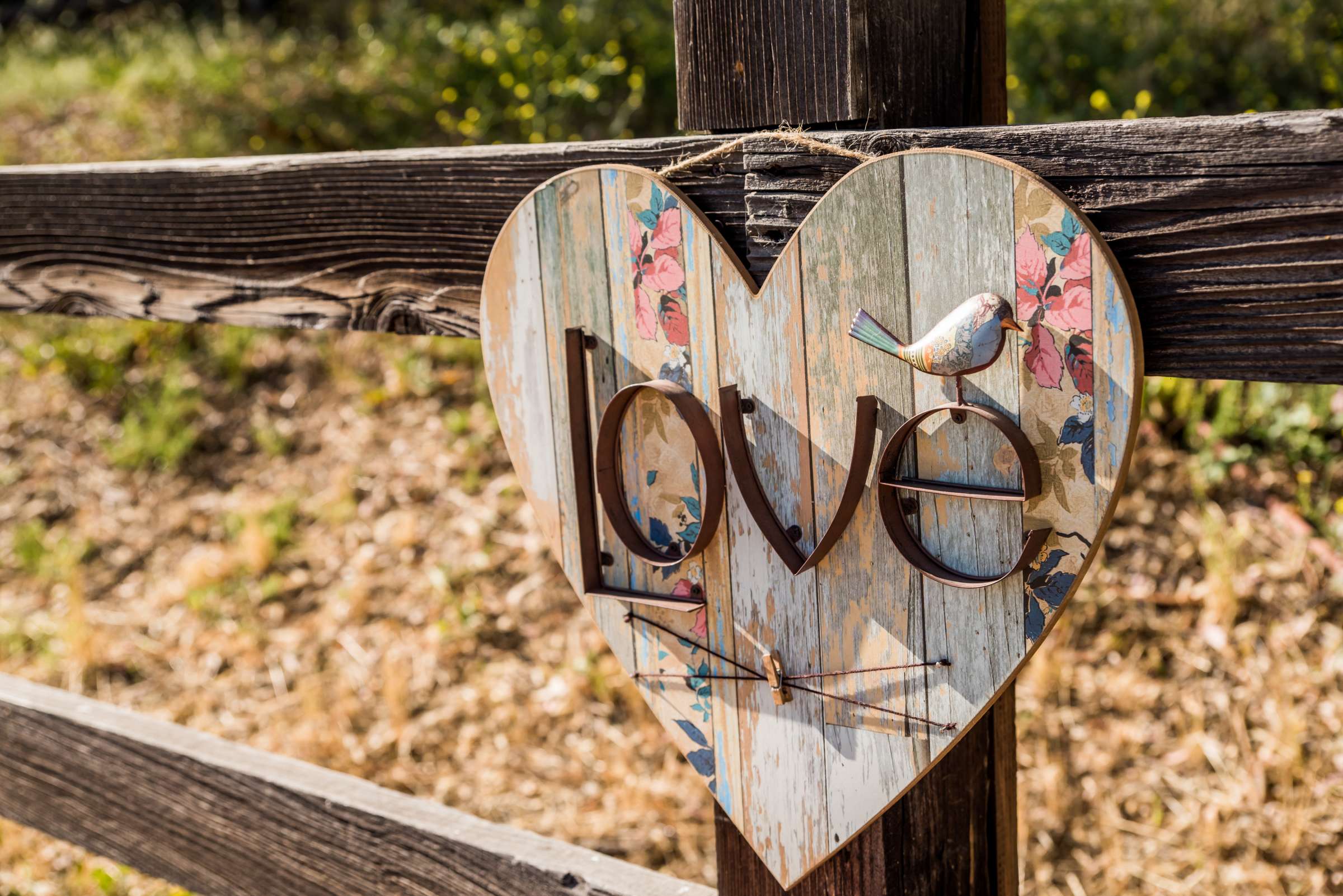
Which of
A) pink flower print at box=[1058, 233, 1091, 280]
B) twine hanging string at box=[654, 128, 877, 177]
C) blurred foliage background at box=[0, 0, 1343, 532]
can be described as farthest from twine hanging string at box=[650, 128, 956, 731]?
blurred foliage background at box=[0, 0, 1343, 532]

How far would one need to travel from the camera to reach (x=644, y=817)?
2789 mm

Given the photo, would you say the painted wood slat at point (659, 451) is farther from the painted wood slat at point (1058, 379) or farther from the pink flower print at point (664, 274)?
the painted wood slat at point (1058, 379)

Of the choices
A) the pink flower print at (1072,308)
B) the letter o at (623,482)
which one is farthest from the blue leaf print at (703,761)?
the pink flower print at (1072,308)

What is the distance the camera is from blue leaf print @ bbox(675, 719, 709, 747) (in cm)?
124

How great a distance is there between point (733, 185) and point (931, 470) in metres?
0.35

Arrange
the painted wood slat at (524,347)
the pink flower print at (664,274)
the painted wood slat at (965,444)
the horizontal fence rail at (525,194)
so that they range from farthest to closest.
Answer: the painted wood slat at (524,347), the pink flower print at (664,274), the painted wood slat at (965,444), the horizontal fence rail at (525,194)

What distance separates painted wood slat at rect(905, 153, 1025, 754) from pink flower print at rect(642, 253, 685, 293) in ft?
0.85

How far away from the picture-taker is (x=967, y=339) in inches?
35.8

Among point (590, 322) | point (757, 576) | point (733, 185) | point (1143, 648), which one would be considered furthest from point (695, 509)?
point (1143, 648)

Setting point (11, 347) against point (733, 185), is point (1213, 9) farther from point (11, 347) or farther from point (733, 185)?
point (11, 347)

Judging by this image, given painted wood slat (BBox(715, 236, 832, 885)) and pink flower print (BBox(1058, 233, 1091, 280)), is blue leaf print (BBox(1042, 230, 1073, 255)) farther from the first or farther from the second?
painted wood slat (BBox(715, 236, 832, 885))

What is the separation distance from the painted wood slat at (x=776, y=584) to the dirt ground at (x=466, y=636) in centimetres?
133

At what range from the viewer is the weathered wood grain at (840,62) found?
105 centimetres

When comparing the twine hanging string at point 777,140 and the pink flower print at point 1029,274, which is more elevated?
the twine hanging string at point 777,140
